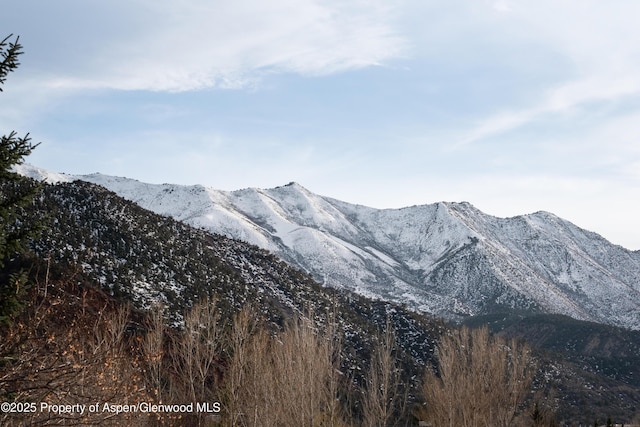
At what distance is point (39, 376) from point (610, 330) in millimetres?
177243

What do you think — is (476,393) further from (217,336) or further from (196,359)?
(217,336)

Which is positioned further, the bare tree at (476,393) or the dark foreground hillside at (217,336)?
the bare tree at (476,393)

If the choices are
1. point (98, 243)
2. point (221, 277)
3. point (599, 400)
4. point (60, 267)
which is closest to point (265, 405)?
point (60, 267)

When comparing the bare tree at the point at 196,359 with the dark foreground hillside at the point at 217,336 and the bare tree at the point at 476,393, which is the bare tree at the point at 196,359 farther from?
the bare tree at the point at 476,393

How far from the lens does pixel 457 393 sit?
3616 cm

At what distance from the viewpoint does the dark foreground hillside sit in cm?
1631

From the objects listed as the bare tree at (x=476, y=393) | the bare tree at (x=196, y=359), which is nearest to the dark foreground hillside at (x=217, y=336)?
the bare tree at (x=196, y=359)

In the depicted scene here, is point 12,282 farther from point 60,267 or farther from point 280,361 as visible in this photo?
point 60,267

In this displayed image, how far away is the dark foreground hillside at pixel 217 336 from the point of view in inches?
642

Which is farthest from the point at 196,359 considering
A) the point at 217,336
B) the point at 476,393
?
the point at 476,393

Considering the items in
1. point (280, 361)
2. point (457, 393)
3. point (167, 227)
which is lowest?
point (457, 393)

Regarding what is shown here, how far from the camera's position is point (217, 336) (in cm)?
4538

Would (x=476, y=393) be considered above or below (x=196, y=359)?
below

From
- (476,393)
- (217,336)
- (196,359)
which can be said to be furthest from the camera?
(217,336)
